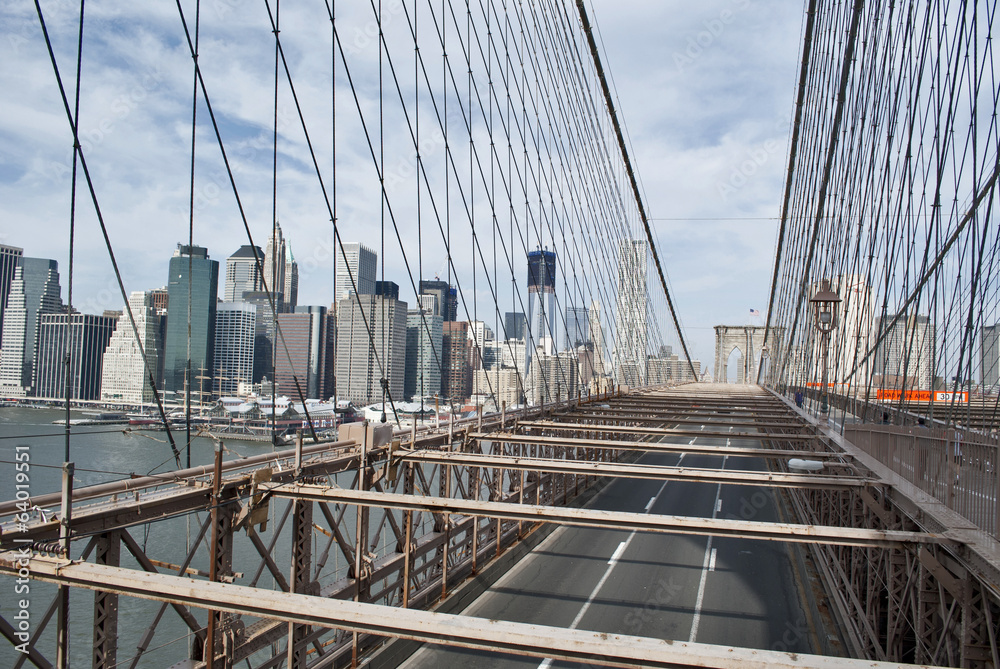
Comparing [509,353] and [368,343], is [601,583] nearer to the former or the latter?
[509,353]

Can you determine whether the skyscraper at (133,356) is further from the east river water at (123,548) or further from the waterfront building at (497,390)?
the waterfront building at (497,390)

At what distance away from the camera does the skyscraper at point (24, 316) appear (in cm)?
1784

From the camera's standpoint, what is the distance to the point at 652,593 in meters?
14.0

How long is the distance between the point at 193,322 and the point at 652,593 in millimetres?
17418

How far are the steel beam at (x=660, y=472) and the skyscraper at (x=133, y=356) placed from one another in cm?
1019

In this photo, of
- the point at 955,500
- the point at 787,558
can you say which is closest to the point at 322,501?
the point at 955,500

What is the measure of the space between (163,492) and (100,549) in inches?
29.8

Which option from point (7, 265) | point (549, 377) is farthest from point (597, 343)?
point (7, 265)

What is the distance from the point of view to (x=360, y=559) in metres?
8.52

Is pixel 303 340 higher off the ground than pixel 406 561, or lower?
higher

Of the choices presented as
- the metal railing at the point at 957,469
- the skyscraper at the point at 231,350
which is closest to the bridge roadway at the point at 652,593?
the metal railing at the point at 957,469

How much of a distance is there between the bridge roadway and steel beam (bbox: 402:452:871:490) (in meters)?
3.26

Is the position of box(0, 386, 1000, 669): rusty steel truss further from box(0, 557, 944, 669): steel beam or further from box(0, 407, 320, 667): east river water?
box(0, 407, 320, 667): east river water

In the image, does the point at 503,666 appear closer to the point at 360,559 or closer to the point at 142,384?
the point at 360,559
